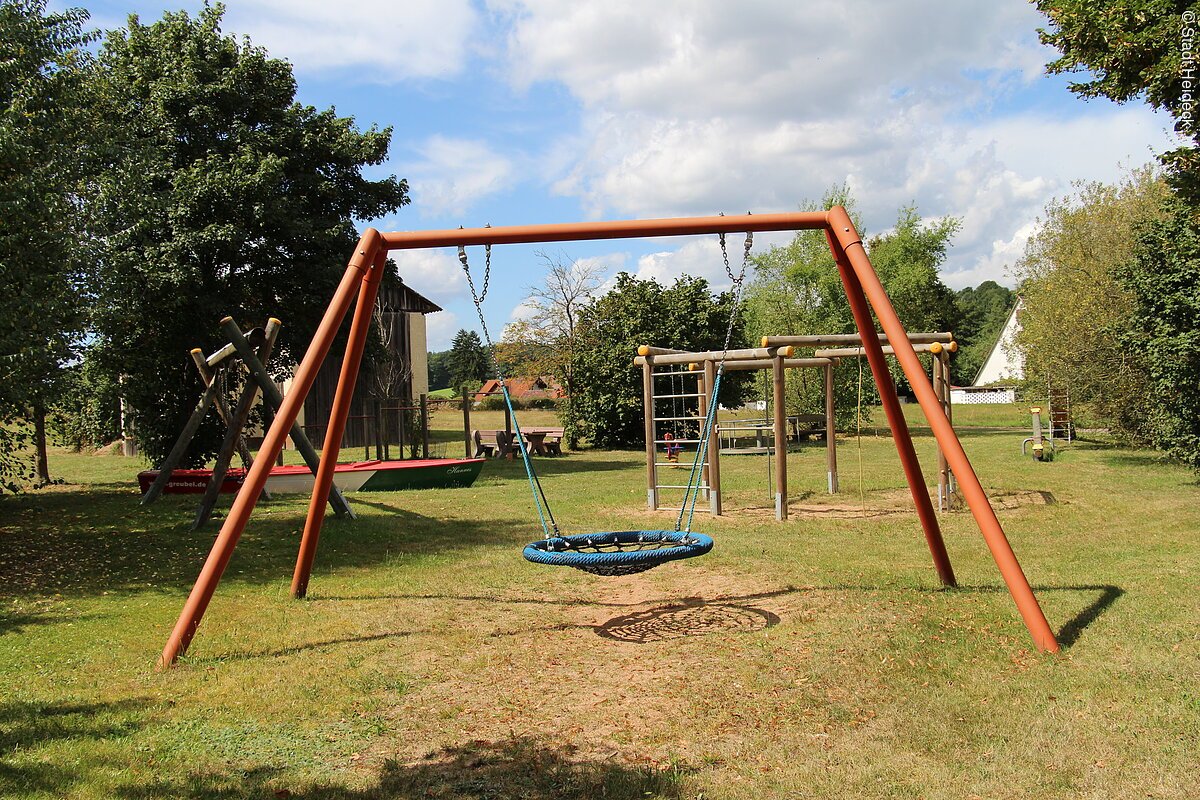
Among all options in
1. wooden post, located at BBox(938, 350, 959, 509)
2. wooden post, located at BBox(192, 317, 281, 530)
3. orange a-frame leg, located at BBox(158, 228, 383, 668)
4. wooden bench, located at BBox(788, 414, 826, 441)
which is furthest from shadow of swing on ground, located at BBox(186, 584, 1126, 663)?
wooden bench, located at BBox(788, 414, 826, 441)

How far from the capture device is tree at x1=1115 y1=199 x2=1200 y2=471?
45.4 feet

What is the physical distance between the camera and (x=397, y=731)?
490 centimetres

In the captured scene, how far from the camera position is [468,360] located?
87438 millimetres

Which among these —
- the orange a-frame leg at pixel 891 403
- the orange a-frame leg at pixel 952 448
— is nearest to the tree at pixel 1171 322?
the orange a-frame leg at pixel 891 403

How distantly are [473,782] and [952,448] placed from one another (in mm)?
3876

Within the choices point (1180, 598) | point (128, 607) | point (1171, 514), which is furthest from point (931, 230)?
point (128, 607)

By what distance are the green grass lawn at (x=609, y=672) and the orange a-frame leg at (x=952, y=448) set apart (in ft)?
0.82

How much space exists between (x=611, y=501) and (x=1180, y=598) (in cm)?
870

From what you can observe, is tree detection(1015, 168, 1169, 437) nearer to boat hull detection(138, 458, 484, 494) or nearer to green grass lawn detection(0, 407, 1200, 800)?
green grass lawn detection(0, 407, 1200, 800)

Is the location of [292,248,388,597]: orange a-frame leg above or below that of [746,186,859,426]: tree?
below

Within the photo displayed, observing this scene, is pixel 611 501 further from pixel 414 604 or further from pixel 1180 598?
pixel 1180 598

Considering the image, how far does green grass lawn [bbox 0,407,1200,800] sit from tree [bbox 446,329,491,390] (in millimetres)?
68378

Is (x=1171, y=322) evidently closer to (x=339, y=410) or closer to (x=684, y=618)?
(x=684, y=618)

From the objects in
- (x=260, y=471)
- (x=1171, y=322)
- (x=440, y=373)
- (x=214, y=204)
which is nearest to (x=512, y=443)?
(x=214, y=204)
